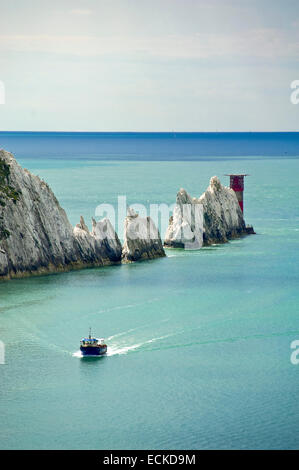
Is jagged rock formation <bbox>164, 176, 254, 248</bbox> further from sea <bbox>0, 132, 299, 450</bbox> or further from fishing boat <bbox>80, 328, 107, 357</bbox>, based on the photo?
fishing boat <bbox>80, 328, 107, 357</bbox>

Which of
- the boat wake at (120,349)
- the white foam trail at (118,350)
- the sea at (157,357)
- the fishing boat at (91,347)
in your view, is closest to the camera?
the sea at (157,357)

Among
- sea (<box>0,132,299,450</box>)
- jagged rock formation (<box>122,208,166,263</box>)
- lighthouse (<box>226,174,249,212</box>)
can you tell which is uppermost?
lighthouse (<box>226,174,249,212</box>)

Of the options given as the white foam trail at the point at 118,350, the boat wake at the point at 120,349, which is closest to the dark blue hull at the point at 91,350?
the boat wake at the point at 120,349

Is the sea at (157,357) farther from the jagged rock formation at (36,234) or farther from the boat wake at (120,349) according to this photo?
the jagged rock formation at (36,234)

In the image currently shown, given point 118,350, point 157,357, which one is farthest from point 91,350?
point 157,357

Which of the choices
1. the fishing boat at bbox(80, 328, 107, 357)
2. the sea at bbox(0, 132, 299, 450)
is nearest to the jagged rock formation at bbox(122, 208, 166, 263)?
the sea at bbox(0, 132, 299, 450)

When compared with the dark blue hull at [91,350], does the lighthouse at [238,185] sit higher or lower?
higher
